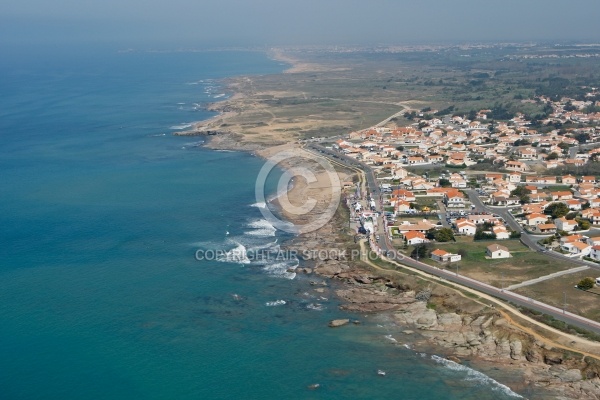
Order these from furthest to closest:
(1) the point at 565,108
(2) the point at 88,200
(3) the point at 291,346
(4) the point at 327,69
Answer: (4) the point at 327,69 < (1) the point at 565,108 < (2) the point at 88,200 < (3) the point at 291,346

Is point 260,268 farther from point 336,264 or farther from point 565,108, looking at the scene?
point 565,108

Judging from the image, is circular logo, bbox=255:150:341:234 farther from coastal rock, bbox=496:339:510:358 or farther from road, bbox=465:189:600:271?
coastal rock, bbox=496:339:510:358

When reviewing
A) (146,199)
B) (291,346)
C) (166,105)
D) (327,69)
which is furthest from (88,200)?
→ (327,69)

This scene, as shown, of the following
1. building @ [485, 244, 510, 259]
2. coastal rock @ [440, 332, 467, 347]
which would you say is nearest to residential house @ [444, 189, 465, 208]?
building @ [485, 244, 510, 259]

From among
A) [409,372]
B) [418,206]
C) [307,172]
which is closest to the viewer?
[409,372]

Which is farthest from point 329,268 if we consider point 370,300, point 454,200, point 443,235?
point 454,200

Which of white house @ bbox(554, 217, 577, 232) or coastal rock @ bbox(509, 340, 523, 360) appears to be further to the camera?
white house @ bbox(554, 217, 577, 232)
